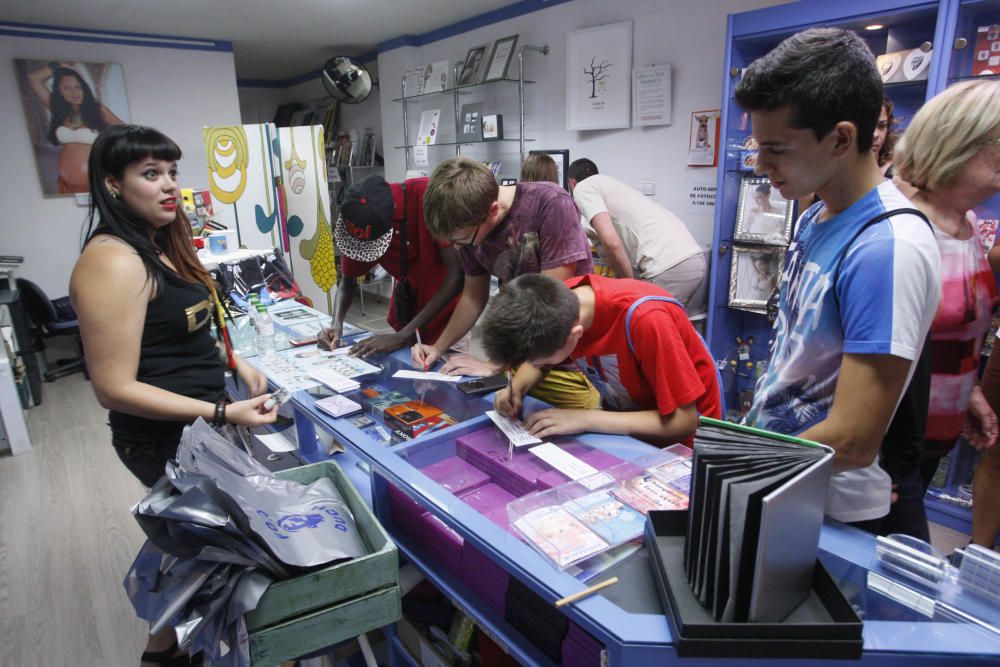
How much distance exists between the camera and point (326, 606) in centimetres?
105

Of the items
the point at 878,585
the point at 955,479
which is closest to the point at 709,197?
the point at 955,479

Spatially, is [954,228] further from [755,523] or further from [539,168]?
[539,168]

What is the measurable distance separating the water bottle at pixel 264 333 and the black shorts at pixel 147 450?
24.8 inches

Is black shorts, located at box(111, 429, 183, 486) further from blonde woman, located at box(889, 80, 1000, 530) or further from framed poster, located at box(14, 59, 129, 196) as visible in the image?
framed poster, located at box(14, 59, 129, 196)

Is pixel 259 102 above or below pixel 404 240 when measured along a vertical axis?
above

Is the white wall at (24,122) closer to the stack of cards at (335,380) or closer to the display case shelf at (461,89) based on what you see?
the display case shelf at (461,89)

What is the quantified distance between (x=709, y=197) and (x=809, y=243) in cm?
299

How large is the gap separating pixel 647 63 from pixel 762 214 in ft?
5.10

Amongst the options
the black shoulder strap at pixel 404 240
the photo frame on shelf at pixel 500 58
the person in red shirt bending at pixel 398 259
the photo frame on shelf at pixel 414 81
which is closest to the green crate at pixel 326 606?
the person in red shirt bending at pixel 398 259

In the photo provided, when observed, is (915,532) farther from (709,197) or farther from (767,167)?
(709,197)

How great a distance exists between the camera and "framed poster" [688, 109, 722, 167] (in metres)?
3.74

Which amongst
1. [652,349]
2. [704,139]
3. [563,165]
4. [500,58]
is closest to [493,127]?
[500,58]

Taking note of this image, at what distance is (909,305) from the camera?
85 cm

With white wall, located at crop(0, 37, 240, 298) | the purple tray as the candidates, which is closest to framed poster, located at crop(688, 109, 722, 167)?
the purple tray
